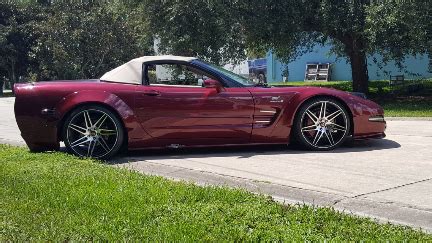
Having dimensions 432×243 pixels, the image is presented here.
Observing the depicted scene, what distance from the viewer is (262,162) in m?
5.72

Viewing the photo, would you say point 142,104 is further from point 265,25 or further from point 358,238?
point 265,25

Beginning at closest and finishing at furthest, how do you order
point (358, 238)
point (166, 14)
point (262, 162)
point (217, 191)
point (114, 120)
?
point (358, 238)
point (217, 191)
point (262, 162)
point (114, 120)
point (166, 14)

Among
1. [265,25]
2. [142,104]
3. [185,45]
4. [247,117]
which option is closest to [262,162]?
[247,117]

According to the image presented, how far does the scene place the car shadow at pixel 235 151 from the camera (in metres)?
6.34

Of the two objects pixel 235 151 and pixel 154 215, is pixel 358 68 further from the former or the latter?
pixel 154 215

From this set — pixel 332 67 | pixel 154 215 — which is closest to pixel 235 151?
pixel 154 215

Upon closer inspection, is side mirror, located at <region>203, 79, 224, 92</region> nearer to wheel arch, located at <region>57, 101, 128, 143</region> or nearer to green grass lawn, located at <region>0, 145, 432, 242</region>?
wheel arch, located at <region>57, 101, 128, 143</region>

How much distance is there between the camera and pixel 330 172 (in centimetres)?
504

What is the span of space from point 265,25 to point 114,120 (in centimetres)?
1043

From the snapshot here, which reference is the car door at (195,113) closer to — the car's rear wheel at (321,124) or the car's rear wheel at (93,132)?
the car's rear wheel at (93,132)

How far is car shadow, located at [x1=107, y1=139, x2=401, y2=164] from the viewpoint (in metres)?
6.34

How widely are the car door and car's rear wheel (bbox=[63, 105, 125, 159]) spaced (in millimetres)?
376

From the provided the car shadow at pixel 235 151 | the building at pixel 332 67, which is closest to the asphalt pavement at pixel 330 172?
the car shadow at pixel 235 151

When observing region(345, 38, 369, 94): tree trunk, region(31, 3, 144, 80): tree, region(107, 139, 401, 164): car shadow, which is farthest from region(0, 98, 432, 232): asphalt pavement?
region(31, 3, 144, 80): tree
